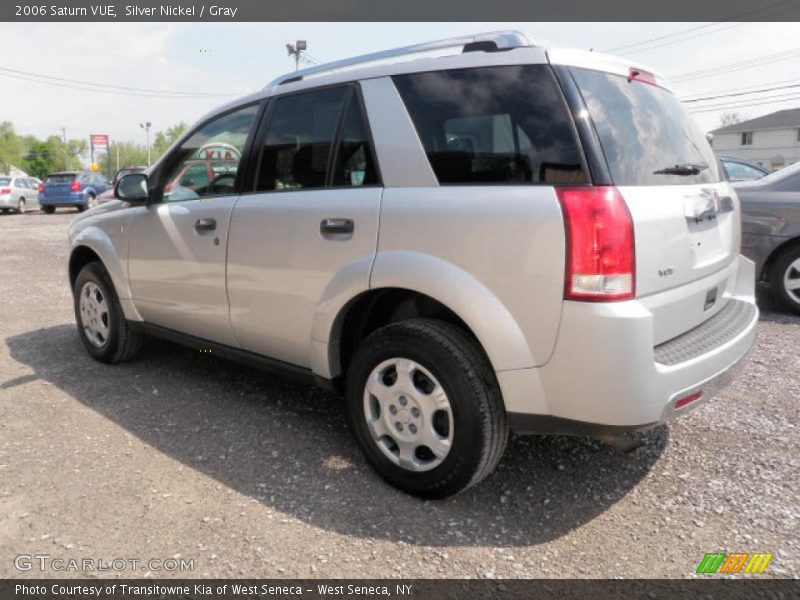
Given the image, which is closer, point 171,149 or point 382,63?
point 382,63

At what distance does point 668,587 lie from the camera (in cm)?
216

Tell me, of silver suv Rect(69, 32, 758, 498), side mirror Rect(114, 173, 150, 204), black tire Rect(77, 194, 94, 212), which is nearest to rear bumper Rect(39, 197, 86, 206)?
black tire Rect(77, 194, 94, 212)

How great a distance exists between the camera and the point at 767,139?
5094 cm

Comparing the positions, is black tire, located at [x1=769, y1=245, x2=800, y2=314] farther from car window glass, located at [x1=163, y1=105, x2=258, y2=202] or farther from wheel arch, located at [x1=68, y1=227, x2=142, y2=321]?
wheel arch, located at [x1=68, y1=227, x2=142, y2=321]

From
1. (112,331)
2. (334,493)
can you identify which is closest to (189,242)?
(112,331)

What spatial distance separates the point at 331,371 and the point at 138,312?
1.95m

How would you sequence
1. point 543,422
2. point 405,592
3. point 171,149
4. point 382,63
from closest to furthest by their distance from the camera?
1. point 405,592
2. point 543,422
3. point 382,63
4. point 171,149

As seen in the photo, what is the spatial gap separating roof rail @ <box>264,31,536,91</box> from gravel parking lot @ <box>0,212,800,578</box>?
195 centimetres

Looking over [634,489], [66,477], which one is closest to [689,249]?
[634,489]

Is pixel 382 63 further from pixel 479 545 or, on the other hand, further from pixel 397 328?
pixel 479 545

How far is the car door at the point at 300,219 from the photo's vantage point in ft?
9.24

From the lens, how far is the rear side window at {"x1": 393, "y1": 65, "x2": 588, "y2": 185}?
7.51ft

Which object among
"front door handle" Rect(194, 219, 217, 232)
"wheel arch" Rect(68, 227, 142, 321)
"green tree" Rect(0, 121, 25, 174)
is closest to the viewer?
"front door handle" Rect(194, 219, 217, 232)

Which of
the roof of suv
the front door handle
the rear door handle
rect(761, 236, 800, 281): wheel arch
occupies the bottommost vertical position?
rect(761, 236, 800, 281): wheel arch
